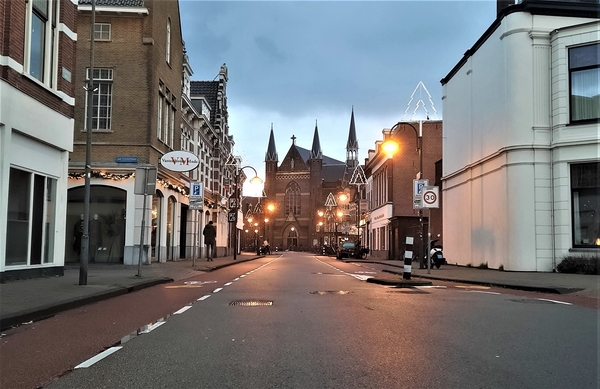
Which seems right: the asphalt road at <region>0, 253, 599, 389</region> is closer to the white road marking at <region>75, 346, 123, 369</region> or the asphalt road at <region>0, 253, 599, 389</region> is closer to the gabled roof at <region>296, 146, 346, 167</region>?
the white road marking at <region>75, 346, 123, 369</region>

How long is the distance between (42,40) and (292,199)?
97208mm

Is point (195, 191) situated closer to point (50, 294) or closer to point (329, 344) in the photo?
point (50, 294)

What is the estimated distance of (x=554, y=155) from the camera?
19.8m

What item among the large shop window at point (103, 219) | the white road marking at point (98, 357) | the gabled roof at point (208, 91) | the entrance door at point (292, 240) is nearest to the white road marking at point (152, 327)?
the white road marking at point (98, 357)

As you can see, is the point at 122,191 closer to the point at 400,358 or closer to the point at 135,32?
the point at 135,32

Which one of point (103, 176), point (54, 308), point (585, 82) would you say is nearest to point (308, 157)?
point (103, 176)

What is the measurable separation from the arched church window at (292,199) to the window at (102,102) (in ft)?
283

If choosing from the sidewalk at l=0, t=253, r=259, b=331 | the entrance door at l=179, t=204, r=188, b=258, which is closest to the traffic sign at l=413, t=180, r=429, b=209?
the sidewalk at l=0, t=253, r=259, b=331

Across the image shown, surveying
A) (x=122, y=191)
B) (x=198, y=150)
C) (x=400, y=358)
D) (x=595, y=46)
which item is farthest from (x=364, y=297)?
(x=198, y=150)

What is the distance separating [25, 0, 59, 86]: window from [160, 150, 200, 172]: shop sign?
7807 millimetres

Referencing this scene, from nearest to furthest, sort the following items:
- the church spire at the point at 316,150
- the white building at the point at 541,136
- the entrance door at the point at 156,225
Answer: the white building at the point at 541,136
the entrance door at the point at 156,225
the church spire at the point at 316,150

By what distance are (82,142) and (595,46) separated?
21401 mm

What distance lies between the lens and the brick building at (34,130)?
494 inches

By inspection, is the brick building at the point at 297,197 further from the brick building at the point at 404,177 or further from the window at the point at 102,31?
the window at the point at 102,31
